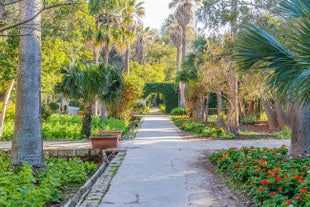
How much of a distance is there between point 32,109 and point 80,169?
1478 millimetres

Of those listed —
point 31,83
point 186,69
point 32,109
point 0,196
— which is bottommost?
point 0,196

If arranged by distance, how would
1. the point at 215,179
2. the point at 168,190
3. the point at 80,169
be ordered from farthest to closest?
the point at 80,169, the point at 215,179, the point at 168,190

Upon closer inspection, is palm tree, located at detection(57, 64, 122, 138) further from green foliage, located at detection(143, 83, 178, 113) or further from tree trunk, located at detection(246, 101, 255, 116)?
green foliage, located at detection(143, 83, 178, 113)

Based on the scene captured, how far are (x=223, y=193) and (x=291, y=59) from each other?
2340mm

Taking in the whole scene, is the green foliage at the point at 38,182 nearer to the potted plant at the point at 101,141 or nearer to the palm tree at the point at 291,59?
the potted plant at the point at 101,141

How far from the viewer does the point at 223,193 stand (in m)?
5.16

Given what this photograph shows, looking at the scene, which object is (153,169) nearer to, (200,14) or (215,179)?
(215,179)

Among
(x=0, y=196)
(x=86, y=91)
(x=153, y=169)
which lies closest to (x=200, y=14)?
(x=86, y=91)

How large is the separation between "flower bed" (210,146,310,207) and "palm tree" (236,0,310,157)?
0.91m

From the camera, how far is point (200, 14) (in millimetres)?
11766

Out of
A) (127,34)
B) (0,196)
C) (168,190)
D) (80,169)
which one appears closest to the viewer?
(0,196)

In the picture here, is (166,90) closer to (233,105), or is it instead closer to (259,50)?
(233,105)

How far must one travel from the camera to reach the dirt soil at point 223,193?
4.59 metres

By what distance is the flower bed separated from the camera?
13.2ft
